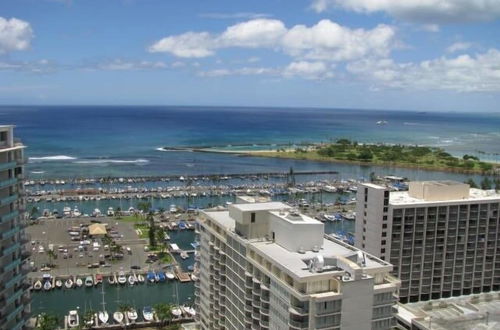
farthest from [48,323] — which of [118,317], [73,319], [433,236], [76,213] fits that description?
[76,213]

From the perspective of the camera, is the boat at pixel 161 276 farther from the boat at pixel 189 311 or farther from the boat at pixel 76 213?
the boat at pixel 76 213

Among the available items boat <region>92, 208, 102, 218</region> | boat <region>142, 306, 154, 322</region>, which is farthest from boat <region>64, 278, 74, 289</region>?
boat <region>92, 208, 102, 218</region>

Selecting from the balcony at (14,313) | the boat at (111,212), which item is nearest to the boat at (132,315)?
the balcony at (14,313)

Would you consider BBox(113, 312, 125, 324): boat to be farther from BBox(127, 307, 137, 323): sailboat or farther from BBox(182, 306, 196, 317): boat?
BBox(182, 306, 196, 317): boat

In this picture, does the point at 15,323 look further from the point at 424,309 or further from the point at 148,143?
the point at 148,143

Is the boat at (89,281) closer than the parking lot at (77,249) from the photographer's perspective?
Yes
